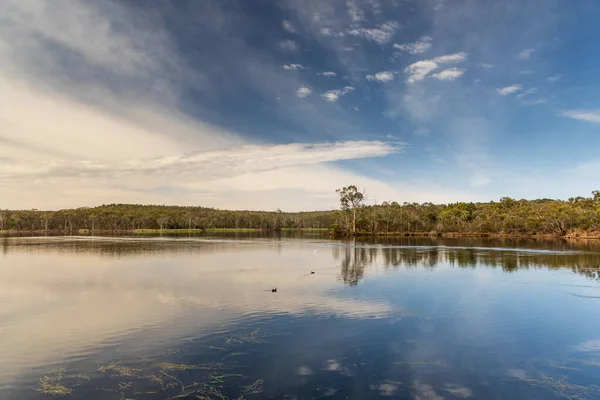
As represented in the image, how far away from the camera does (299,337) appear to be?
14602 millimetres

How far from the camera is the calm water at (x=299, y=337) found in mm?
10484

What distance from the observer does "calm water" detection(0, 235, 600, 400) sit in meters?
10.5

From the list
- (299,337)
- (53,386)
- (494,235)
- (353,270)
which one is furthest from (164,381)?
(494,235)

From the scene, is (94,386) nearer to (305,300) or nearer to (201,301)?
(201,301)

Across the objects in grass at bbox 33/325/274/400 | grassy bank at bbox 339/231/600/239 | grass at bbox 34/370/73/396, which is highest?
grassy bank at bbox 339/231/600/239

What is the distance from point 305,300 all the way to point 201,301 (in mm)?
5651

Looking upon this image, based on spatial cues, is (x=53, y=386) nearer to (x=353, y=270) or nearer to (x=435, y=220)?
(x=353, y=270)

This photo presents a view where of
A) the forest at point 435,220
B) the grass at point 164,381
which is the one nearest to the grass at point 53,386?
the grass at point 164,381

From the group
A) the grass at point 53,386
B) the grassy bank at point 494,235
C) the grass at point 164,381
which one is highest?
the grassy bank at point 494,235

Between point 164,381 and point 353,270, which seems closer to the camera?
point 164,381

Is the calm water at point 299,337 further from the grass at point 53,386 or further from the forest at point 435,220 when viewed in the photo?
the forest at point 435,220

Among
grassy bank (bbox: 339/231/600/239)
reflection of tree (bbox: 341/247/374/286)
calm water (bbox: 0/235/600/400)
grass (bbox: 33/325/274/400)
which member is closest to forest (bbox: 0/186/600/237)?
grassy bank (bbox: 339/231/600/239)

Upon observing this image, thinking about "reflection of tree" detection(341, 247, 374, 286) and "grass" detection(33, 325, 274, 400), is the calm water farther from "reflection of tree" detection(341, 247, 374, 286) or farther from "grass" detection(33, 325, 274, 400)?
"reflection of tree" detection(341, 247, 374, 286)

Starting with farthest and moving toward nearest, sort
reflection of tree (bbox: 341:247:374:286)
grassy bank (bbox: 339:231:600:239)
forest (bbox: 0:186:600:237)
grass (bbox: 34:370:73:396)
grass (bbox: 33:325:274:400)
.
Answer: forest (bbox: 0:186:600:237), grassy bank (bbox: 339:231:600:239), reflection of tree (bbox: 341:247:374:286), grass (bbox: 34:370:73:396), grass (bbox: 33:325:274:400)
